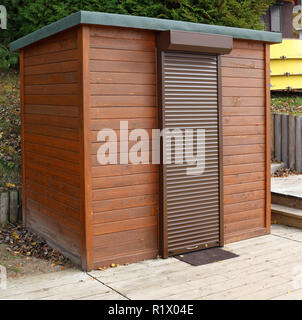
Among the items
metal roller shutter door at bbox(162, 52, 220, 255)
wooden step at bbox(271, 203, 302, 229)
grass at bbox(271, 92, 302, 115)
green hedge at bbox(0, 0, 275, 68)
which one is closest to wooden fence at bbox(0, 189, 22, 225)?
metal roller shutter door at bbox(162, 52, 220, 255)

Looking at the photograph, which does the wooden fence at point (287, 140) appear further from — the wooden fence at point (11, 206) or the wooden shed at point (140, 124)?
the wooden fence at point (11, 206)

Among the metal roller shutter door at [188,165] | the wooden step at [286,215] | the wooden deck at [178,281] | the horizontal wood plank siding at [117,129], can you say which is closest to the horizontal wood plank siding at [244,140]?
the metal roller shutter door at [188,165]

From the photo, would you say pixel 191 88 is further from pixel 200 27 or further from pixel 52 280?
pixel 52 280

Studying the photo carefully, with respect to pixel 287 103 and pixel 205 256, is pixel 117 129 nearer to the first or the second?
pixel 205 256

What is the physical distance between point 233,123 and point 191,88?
32.7 inches

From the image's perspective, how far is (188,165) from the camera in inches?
206

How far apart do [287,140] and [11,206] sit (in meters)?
5.11

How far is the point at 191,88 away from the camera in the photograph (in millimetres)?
5176

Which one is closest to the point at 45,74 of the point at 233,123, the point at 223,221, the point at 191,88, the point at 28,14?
the point at 191,88

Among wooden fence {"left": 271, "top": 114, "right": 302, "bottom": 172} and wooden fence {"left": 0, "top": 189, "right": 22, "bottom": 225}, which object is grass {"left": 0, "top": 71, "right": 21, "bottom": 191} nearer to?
wooden fence {"left": 0, "top": 189, "right": 22, "bottom": 225}

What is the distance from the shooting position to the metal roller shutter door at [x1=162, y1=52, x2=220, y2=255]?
16.6ft
